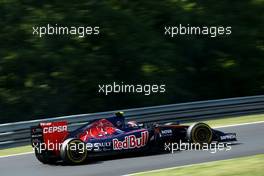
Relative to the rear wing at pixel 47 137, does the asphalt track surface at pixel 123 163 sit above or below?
below

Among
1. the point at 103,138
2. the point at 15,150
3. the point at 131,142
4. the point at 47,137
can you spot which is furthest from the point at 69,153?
the point at 15,150

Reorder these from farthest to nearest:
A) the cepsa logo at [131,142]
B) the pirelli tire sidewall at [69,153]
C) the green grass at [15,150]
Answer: the green grass at [15,150], the cepsa logo at [131,142], the pirelli tire sidewall at [69,153]

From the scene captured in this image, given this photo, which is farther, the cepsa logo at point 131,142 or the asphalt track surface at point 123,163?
the cepsa logo at point 131,142

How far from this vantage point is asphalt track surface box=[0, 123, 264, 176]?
432 inches

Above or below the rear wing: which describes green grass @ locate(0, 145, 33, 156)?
below

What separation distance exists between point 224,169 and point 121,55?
40.0ft

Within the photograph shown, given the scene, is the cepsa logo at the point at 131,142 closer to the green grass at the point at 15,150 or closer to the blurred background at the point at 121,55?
the green grass at the point at 15,150

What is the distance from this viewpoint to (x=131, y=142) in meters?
12.1

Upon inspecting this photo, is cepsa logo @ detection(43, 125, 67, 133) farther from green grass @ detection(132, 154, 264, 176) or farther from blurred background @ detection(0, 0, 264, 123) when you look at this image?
blurred background @ detection(0, 0, 264, 123)

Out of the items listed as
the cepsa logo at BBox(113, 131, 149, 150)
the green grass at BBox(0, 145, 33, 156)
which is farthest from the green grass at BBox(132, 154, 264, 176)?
the green grass at BBox(0, 145, 33, 156)

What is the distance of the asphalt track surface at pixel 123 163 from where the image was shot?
1098 cm

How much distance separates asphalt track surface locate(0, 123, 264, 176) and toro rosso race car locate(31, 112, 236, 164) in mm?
200

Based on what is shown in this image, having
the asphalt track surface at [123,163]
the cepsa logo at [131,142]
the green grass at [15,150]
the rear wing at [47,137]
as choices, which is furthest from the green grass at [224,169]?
the green grass at [15,150]

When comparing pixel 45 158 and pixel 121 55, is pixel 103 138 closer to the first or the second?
pixel 45 158
